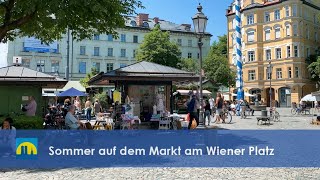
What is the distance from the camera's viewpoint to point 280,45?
62.7 m

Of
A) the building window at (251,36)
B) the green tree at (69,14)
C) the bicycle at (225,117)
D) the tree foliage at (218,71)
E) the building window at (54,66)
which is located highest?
the building window at (251,36)

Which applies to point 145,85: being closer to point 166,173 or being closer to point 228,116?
point 228,116

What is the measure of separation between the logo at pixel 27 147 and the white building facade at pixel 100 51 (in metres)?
59.4

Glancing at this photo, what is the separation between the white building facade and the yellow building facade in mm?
12650

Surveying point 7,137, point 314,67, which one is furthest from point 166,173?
point 314,67

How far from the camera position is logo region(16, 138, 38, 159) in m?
9.24

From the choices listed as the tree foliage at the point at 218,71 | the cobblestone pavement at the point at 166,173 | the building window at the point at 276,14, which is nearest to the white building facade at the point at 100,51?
the tree foliage at the point at 218,71

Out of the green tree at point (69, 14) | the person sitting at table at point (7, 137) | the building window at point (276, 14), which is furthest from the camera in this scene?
the building window at point (276, 14)

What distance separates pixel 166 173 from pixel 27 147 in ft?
11.4

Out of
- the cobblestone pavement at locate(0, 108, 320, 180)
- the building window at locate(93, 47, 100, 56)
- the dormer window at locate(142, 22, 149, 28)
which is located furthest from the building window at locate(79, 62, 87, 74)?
the cobblestone pavement at locate(0, 108, 320, 180)

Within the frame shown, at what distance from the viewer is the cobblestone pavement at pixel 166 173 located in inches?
314

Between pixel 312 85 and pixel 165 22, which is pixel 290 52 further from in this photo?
pixel 165 22

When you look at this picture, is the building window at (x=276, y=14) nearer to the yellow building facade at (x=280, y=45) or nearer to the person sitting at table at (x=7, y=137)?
the yellow building facade at (x=280, y=45)

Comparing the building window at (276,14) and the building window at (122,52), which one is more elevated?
the building window at (276,14)
